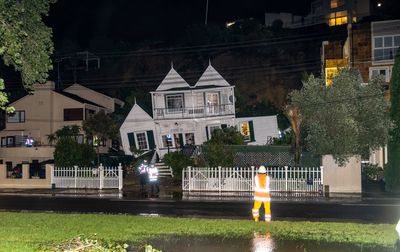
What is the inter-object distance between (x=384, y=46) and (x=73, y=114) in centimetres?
2854

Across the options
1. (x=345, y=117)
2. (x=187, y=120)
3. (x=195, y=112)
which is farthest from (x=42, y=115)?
(x=345, y=117)

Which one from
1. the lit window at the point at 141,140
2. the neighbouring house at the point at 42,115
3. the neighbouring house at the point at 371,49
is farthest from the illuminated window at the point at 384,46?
the neighbouring house at the point at 42,115

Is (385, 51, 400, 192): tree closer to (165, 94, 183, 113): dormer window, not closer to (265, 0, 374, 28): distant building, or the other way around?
(165, 94, 183, 113): dormer window

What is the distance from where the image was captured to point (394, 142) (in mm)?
28922

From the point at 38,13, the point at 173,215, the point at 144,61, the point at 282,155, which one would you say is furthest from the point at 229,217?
the point at 144,61

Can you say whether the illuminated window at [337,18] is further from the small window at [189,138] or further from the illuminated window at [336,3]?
the small window at [189,138]

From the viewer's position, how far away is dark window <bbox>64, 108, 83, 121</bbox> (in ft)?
173

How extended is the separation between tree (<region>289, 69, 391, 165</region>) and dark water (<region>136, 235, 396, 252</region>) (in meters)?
16.2

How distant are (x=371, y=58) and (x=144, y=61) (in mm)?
50857

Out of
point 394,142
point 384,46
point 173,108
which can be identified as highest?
point 384,46

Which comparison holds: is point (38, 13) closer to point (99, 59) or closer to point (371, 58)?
point (371, 58)

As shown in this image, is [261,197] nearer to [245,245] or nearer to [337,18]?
[245,245]

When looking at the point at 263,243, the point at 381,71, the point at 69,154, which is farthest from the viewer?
the point at 381,71

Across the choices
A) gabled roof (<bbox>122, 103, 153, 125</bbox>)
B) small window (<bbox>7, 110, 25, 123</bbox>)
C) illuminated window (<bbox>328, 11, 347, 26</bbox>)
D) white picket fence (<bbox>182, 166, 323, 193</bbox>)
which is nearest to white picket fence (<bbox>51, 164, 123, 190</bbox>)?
white picket fence (<bbox>182, 166, 323, 193</bbox>)
